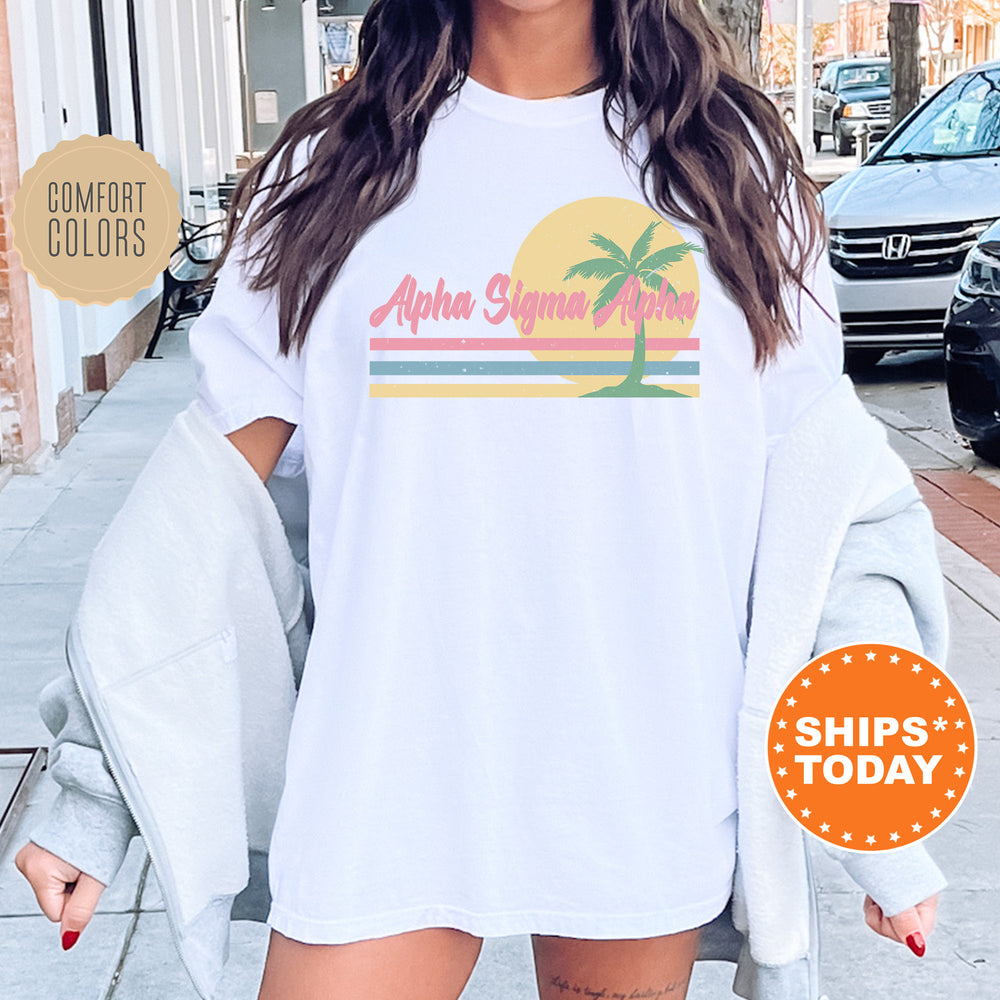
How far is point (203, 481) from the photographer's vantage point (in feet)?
5.72

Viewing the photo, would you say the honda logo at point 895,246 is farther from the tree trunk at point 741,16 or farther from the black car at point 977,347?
the black car at point 977,347

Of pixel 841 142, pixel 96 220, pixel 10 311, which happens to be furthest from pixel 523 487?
pixel 841 142

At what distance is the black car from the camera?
7.41 meters

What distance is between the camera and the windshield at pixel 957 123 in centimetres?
1066

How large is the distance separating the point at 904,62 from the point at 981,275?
11.0 meters

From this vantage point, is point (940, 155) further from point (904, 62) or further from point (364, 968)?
point (364, 968)

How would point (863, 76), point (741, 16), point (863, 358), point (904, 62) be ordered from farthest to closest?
point (863, 76) → point (904, 62) → point (863, 358) → point (741, 16)

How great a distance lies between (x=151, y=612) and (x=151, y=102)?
10.8 m

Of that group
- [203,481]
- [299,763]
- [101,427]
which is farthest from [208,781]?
[101,427]

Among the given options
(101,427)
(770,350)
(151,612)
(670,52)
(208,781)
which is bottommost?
(101,427)

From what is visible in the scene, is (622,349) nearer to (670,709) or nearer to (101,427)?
(670,709)

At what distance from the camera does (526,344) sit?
5.37ft

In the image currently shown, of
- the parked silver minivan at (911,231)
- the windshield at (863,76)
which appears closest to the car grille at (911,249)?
the parked silver minivan at (911,231)

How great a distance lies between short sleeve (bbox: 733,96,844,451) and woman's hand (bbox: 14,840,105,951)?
0.85 meters
